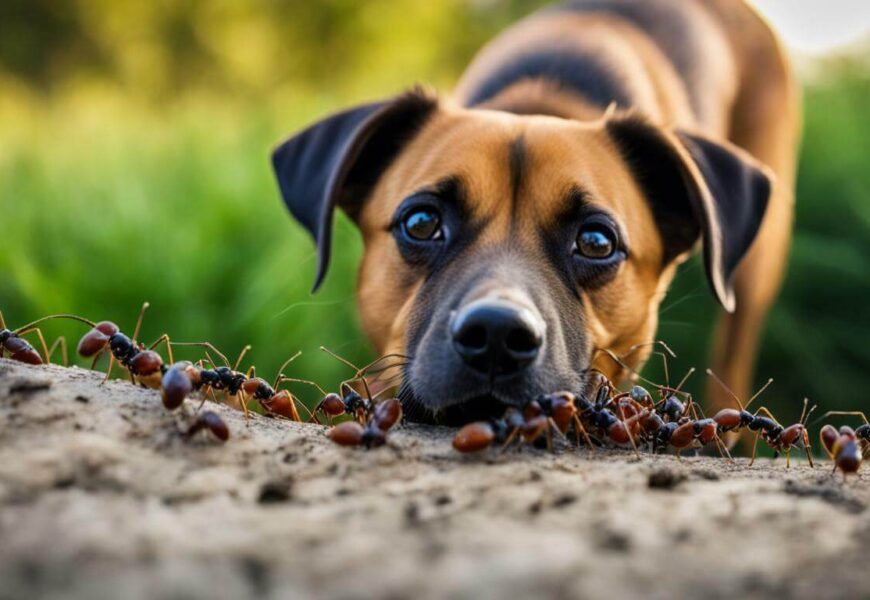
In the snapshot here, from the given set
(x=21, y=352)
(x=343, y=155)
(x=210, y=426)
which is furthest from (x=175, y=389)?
(x=343, y=155)

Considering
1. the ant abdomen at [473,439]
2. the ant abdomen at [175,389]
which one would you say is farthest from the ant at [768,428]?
the ant abdomen at [175,389]

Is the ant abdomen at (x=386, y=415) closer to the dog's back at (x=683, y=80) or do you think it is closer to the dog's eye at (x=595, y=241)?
the dog's eye at (x=595, y=241)

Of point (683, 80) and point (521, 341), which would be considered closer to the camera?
point (521, 341)

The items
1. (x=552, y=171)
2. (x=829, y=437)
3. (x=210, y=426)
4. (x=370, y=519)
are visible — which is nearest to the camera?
(x=370, y=519)

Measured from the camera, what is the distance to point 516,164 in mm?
3662

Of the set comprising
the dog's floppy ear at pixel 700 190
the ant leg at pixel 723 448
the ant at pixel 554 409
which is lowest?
the ant leg at pixel 723 448

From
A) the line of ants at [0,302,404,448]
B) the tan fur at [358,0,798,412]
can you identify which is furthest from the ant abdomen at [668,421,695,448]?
the tan fur at [358,0,798,412]

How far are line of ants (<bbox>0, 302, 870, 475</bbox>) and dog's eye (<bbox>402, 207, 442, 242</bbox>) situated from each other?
0.88 meters

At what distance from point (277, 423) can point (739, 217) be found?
2.34m

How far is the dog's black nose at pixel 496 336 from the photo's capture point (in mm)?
2568

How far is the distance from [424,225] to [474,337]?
105cm

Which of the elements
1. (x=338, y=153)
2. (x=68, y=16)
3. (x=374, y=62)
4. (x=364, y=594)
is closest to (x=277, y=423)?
(x=364, y=594)

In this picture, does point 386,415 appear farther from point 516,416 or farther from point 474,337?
point 474,337

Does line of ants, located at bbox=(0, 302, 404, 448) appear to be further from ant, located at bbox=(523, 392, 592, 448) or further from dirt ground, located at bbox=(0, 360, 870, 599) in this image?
ant, located at bbox=(523, 392, 592, 448)
